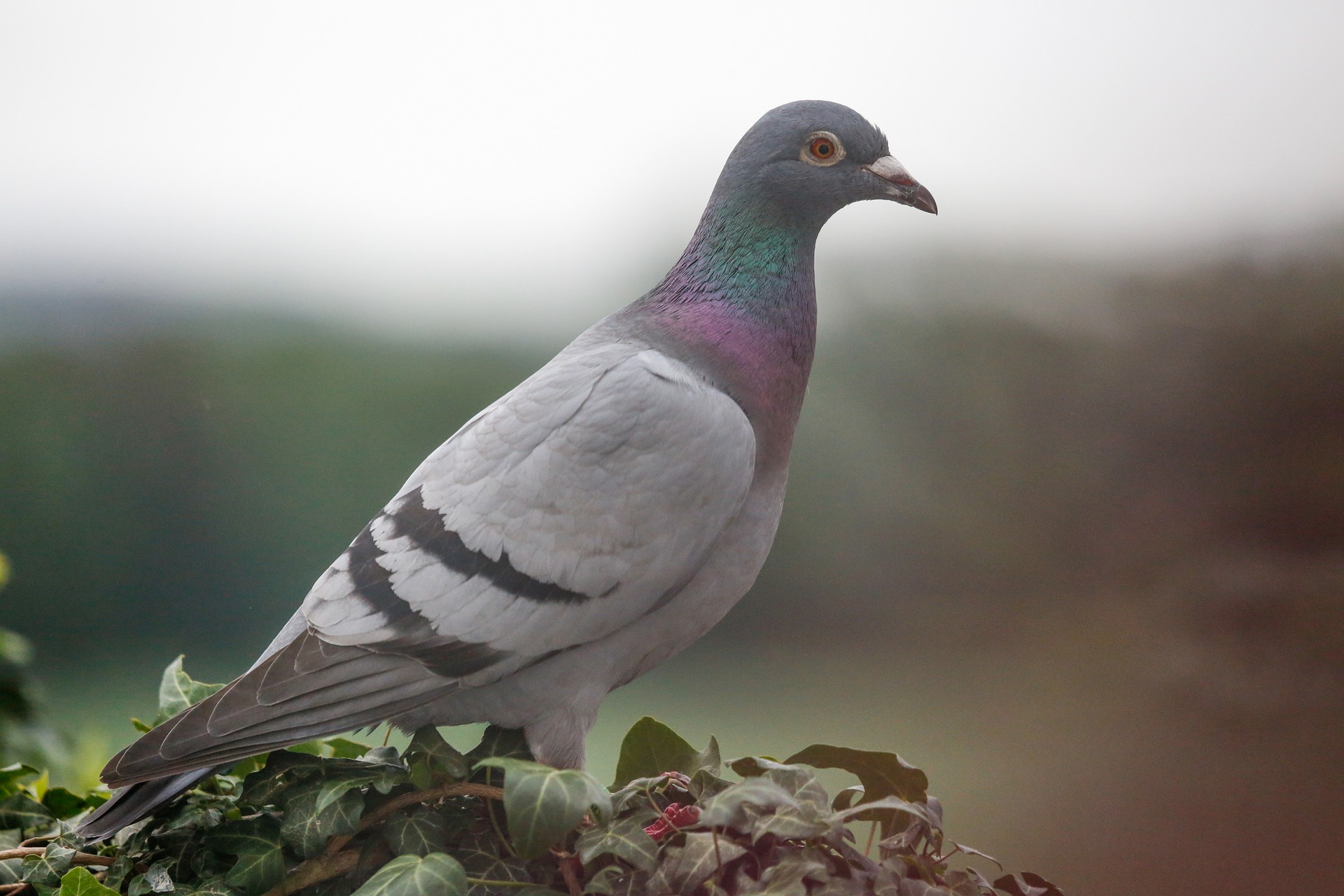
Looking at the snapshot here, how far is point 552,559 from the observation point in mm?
1145

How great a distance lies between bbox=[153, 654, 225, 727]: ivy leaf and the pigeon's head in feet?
3.59

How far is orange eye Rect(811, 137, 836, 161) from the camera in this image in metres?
1.33

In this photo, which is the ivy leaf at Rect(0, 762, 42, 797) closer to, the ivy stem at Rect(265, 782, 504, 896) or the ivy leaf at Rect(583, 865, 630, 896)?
the ivy stem at Rect(265, 782, 504, 896)

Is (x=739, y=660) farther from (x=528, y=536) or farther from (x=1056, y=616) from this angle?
(x=528, y=536)

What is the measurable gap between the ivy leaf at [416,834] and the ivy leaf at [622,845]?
184 millimetres

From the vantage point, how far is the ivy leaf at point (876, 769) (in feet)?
3.77

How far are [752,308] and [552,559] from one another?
46cm

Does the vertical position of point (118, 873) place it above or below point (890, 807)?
below

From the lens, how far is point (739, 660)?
1936mm

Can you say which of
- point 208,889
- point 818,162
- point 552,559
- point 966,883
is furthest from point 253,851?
point 818,162

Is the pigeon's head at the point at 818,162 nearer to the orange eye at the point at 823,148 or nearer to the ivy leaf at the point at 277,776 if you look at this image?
the orange eye at the point at 823,148

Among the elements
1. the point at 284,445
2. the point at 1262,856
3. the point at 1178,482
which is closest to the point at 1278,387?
the point at 1178,482

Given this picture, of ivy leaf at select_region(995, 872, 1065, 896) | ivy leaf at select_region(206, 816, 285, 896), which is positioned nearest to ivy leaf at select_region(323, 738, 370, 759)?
ivy leaf at select_region(206, 816, 285, 896)

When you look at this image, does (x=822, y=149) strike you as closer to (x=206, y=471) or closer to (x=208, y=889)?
(x=208, y=889)
